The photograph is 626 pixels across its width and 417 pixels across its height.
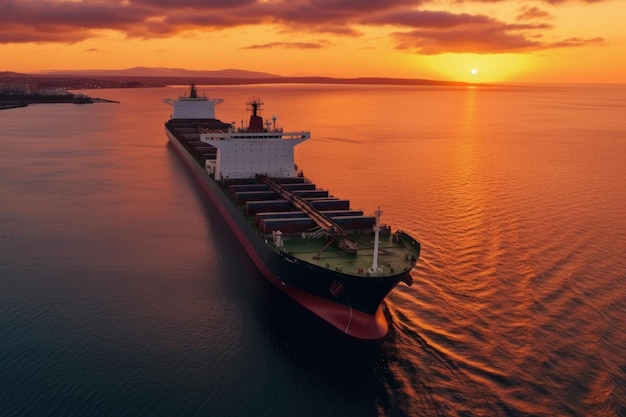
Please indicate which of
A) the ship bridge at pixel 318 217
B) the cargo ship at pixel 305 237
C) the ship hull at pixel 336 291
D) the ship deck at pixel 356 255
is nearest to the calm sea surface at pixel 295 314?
the ship hull at pixel 336 291

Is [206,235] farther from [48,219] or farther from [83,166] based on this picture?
[83,166]

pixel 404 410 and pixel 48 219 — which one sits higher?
pixel 48 219

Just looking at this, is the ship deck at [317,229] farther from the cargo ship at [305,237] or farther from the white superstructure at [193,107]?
the white superstructure at [193,107]

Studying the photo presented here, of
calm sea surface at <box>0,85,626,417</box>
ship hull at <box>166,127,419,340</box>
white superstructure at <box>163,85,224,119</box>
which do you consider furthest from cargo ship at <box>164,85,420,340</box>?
white superstructure at <box>163,85,224,119</box>

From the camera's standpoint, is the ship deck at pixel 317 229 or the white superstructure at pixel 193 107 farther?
the white superstructure at pixel 193 107

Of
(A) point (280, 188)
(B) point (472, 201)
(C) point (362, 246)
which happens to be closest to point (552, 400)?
(C) point (362, 246)

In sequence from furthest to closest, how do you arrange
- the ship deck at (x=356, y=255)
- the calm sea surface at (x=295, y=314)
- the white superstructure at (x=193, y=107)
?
the white superstructure at (x=193, y=107) < the ship deck at (x=356, y=255) < the calm sea surface at (x=295, y=314)
